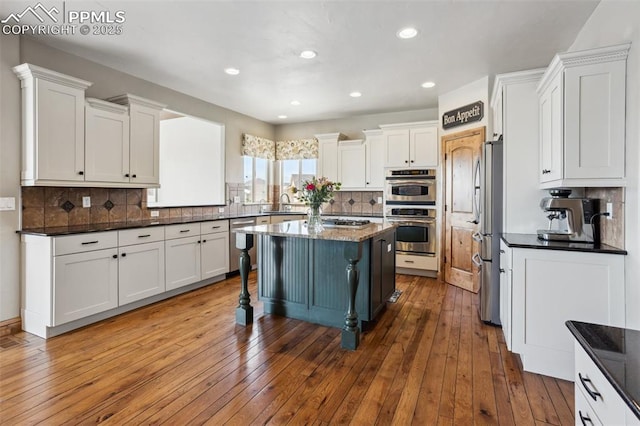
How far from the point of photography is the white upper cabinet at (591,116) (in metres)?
2.08

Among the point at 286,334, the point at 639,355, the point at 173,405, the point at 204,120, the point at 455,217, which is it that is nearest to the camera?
the point at 639,355

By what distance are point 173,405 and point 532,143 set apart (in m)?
3.47

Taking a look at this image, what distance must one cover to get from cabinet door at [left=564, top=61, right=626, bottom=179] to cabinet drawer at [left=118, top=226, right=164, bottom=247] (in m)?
A: 3.87

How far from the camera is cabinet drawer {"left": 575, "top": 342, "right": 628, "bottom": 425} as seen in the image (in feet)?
3.07

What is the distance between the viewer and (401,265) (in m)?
5.29

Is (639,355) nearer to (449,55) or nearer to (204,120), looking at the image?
(449,55)

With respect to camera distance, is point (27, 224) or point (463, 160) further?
point (463, 160)

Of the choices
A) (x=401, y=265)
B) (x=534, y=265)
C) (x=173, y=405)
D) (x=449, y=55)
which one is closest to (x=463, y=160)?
(x=449, y=55)

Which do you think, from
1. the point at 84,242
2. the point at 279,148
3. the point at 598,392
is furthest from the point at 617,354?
the point at 279,148

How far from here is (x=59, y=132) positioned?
10.1 feet

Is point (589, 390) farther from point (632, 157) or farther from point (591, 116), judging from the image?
point (591, 116)

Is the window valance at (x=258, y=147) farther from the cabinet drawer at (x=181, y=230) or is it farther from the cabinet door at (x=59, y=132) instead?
the cabinet door at (x=59, y=132)

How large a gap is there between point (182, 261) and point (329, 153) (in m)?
3.34

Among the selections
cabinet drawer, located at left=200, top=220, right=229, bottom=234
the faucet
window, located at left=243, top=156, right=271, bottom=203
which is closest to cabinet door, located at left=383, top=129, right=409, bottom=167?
the faucet
